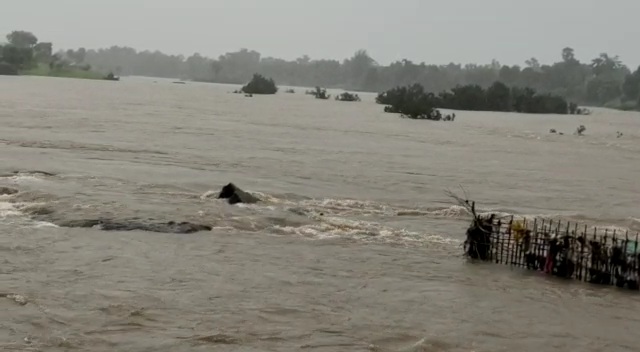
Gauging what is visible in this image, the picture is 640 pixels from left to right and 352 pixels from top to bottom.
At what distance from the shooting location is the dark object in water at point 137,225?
80.2 feet

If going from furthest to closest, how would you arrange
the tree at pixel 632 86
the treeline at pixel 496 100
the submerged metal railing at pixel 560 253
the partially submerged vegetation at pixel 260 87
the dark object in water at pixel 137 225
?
the tree at pixel 632 86, the partially submerged vegetation at pixel 260 87, the treeline at pixel 496 100, the dark object in water at pixel 137 225, the submerged metal railing at pixel 560 253

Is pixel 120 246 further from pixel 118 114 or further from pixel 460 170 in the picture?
pixel 118 114

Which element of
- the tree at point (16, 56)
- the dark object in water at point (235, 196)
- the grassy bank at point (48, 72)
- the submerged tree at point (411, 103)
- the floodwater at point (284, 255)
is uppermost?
the tree at point (16, 56)

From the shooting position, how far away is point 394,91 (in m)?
126

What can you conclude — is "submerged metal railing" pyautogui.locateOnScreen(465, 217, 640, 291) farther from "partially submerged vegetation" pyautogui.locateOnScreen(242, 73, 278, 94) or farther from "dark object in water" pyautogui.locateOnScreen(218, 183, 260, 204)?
"partially submerged vegetation" pyautogui.locateOnScreen(242, 73, 278, 94)

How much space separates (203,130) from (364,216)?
38.0m

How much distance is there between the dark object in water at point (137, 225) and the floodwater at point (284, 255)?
35 centimetres

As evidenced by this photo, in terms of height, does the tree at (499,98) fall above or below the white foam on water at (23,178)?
above

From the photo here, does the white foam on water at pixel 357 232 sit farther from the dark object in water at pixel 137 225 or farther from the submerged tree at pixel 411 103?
the submerged tree at pixel 411 103

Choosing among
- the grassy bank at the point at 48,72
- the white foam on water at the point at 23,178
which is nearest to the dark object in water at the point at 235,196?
the white foam on water at the point at 23,178

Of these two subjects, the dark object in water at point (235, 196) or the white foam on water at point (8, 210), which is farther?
the dark object in water at point (235, 196)

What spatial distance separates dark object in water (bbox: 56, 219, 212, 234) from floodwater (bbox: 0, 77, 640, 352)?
0.35 m

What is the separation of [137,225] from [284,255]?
17.7ft

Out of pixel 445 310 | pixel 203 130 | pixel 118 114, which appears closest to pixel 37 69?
pixel 118 114
